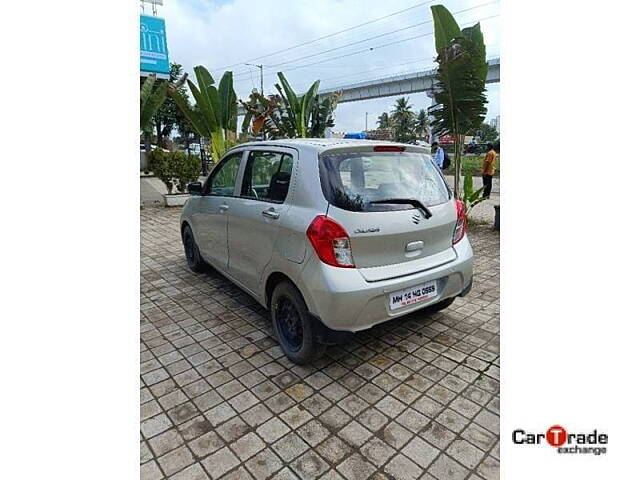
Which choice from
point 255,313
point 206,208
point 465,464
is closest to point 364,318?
point 465,464

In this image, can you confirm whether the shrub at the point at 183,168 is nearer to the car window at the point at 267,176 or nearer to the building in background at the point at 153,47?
the building in background at the point at 153,47

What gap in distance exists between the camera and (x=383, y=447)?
2.20 metres

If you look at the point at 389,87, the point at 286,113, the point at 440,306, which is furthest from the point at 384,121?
the point at 440,306

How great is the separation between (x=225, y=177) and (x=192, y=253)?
1453 millimetres

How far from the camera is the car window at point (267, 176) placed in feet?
10.1

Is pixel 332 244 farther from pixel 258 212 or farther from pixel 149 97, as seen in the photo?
pixel 149 97

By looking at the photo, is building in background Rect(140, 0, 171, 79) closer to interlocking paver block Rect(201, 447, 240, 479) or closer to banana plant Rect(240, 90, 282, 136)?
banana plant Rect(240, 90, 282, 136)

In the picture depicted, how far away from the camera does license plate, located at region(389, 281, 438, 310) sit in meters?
2.74

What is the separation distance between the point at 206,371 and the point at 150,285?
224cm

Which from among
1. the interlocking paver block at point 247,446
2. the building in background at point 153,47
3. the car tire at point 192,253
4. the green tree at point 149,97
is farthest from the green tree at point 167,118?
the interlocking paver block at point 247,446

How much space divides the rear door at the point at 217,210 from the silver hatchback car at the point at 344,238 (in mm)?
395

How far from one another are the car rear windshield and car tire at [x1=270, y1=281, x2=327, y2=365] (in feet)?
2.59

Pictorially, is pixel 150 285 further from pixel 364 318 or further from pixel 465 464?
pixel 465 464

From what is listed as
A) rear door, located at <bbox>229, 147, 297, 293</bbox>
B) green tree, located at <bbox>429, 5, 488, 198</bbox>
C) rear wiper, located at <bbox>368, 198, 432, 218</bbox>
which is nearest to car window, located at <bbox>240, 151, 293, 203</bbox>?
rear door, located at <bbox>229, 147, 297, 293</bbox>
